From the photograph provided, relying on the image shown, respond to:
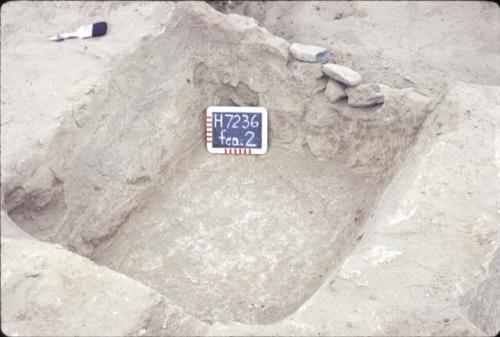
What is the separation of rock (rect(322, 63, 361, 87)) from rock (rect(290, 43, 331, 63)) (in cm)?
9

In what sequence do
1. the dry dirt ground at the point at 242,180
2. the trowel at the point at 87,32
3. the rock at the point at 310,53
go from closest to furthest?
the dry dirt ground at the point at 242,180 → the trowel at the point at 87,32 → the rock at the point at 310,53

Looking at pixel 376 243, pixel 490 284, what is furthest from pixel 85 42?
pixel 490 284

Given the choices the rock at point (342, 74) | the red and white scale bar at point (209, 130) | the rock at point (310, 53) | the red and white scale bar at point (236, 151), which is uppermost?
the rock at point (310, 53)

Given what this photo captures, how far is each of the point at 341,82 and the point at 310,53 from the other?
311 millimetres

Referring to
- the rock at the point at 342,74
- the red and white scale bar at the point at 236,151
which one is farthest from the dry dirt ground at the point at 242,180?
the rock at the point at 342,74

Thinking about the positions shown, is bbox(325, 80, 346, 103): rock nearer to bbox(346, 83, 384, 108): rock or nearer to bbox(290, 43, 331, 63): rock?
bbox(346, 83, 384, 108): rock

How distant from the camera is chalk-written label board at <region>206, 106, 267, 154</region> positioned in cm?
513

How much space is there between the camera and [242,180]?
5.06m

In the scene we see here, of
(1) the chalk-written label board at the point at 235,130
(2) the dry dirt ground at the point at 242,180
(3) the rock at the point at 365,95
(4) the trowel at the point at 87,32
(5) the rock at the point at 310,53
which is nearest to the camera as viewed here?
(2) the dry dirt ground at the point at 242,180

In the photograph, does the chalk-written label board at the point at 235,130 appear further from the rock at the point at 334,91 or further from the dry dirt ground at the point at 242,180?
the rock at the point at 334,91

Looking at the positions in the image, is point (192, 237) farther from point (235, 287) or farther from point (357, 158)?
point (357, 158)

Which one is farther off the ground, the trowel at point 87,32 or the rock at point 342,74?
the trowel at point 87,32

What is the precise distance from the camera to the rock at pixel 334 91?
4.88 meters

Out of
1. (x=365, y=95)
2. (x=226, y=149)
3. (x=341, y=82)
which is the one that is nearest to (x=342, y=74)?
(x=341, y=82)
